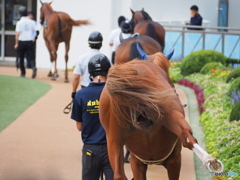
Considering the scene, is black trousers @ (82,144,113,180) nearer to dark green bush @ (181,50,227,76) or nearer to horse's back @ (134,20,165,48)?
horse's back @ (134,20,165,48)

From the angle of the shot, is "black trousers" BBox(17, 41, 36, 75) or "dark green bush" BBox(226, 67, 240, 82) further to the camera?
"black trousers" BBox(17, 41, 36, 75)

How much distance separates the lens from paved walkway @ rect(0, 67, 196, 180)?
706 centimetres

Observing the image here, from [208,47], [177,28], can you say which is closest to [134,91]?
[208,47]

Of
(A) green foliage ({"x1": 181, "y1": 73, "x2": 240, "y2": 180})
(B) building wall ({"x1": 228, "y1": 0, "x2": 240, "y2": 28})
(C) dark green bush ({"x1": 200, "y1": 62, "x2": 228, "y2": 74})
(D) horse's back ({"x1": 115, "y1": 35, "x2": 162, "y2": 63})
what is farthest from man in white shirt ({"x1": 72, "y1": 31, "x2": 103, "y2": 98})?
(B) building wall ({"x1": 228, "y1": 0, "x2": 240, "y2": 28})

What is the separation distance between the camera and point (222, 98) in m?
11.0

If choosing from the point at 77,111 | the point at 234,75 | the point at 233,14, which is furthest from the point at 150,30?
the point at 233,14

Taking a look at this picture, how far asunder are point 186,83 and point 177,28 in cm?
566

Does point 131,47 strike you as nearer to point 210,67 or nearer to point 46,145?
point 46,145

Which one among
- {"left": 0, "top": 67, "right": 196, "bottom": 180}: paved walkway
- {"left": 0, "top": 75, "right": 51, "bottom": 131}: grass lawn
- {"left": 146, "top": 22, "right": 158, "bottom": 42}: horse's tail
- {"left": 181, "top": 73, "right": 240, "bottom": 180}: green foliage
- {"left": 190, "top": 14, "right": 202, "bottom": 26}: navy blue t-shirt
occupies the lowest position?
{"left": 0, "top": 67, "right": 196, "bottom": 180}: paved walkway

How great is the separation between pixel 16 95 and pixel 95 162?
855 centimetres

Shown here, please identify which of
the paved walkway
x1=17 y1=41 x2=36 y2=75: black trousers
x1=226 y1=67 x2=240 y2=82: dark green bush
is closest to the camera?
the paved walkway

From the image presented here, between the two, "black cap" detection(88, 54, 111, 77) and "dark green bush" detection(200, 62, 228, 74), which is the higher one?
"black cap" detection(88, 54, 111, 77)

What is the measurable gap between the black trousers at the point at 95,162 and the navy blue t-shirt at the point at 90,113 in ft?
0.25

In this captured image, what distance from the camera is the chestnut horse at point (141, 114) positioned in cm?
345
